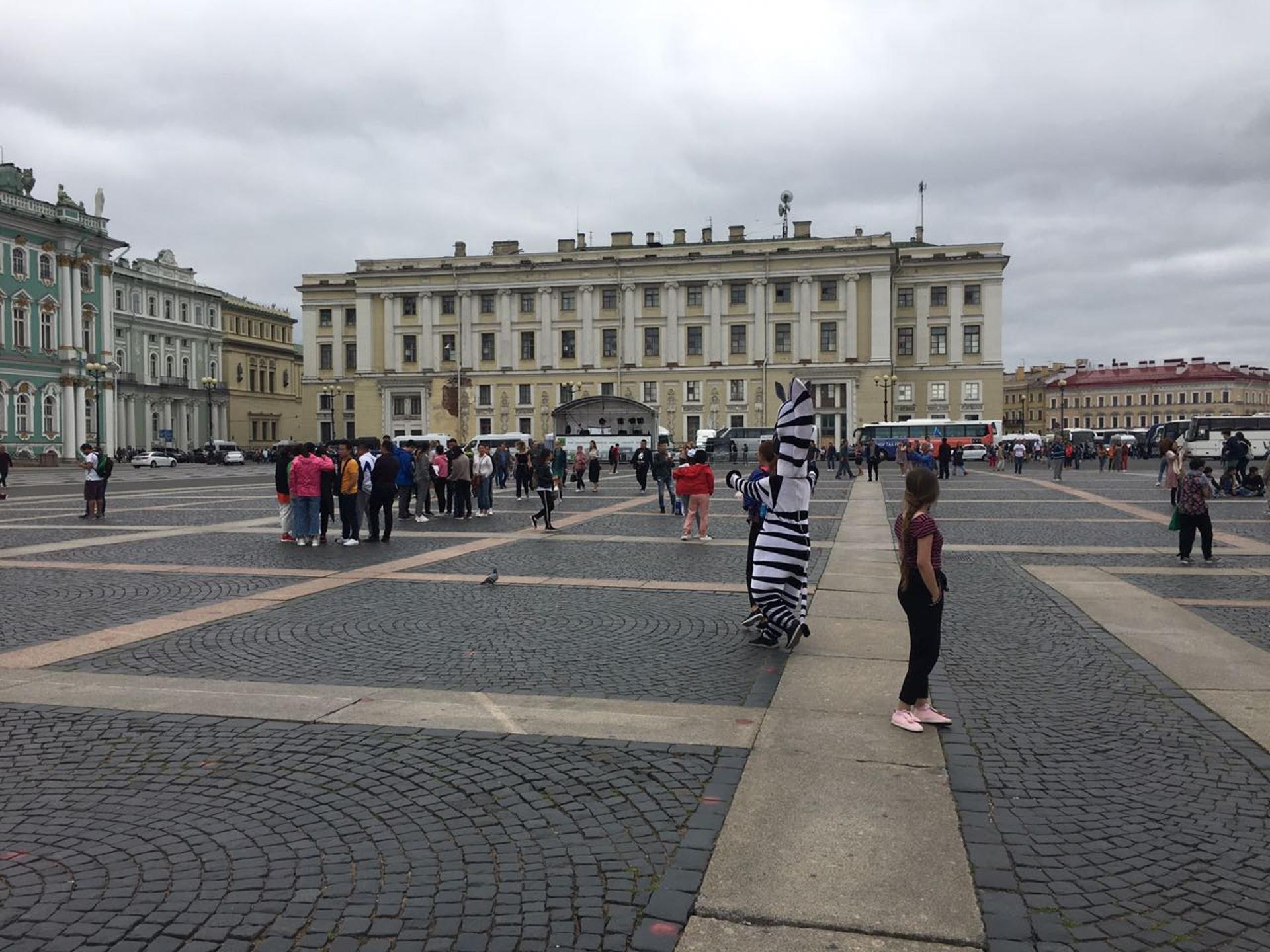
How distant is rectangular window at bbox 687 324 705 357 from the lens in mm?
82562

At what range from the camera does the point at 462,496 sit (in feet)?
65.2

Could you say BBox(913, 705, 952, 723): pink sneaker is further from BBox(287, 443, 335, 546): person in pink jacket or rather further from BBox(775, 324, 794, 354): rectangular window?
BBox(775, 324, 794, 354): rectangular window

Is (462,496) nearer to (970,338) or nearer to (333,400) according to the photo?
(970,338)

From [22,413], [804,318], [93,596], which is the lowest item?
[93,596]

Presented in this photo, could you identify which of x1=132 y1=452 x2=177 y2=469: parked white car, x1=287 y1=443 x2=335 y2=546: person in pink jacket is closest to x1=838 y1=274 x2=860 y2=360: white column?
x1=132 y1=452 x2=177 y2=469: parked white car

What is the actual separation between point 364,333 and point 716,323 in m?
31.5

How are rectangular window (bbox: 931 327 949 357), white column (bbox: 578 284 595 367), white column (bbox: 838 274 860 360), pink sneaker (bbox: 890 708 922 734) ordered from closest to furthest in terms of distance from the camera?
pink sneaker (bbox: 890 708 922 734) < white column (bbox: 838 274 860 360) < rectangular window (bbox: 931 327 949 357) < white column (bbox: 578 284 595 367)

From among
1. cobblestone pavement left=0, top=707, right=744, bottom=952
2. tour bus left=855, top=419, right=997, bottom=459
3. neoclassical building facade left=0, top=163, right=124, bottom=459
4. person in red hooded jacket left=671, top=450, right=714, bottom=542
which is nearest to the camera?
cobblestone pavement left=0, top=707, right=744, bottom=952

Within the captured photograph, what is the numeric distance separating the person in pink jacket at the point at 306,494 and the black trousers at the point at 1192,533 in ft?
39.5

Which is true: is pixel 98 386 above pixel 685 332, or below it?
below

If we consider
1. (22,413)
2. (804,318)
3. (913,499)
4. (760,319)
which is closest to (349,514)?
(913,499)

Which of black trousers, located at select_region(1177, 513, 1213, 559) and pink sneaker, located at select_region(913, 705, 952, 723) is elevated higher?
black trousers, located at select_region(1177, 513, 1213, 559)

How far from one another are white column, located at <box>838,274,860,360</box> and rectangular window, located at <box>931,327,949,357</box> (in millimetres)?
7229

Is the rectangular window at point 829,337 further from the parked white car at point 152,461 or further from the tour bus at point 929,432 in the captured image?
the parked white car at point 152,461
